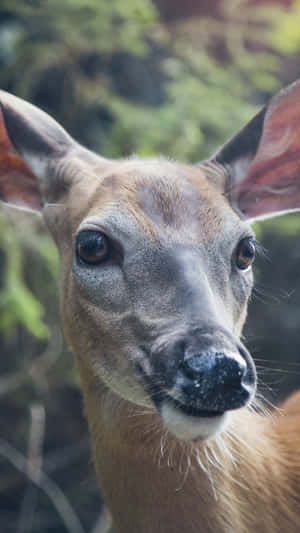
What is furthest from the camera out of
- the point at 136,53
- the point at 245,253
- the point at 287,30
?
the point at 136,53

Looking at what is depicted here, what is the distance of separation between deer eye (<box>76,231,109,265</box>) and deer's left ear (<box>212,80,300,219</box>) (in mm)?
805

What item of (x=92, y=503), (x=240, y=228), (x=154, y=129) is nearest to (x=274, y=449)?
(x=240, y=228)

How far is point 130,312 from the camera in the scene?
8.26ft

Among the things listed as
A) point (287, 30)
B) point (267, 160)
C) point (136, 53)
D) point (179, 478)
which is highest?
point (287, 30)

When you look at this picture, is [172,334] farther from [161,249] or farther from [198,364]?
[161,249]

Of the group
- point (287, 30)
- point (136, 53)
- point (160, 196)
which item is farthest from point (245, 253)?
point (136, 53)

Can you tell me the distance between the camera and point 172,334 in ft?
7.40

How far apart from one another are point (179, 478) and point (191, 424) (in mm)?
575

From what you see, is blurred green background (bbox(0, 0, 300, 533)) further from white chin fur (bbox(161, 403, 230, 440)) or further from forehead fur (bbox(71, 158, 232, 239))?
white chin fur (bbox(161, 403, 230, 440))

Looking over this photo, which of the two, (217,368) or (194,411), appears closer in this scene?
(217,368)

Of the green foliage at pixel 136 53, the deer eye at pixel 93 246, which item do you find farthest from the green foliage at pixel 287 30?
the deer eye at pixel 93 246

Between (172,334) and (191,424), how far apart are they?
32 cm

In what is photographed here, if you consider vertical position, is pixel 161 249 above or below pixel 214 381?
above

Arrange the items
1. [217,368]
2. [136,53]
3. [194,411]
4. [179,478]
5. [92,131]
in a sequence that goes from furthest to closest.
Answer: [92,131]
[136,53]
[179,478]
[194,411]
[217,368]
